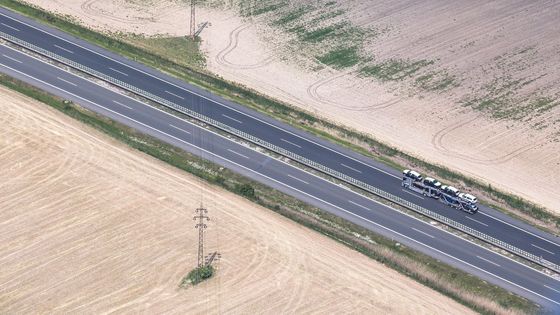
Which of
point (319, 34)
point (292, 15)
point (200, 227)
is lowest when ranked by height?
point (200, 227)

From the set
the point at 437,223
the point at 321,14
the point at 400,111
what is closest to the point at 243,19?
the point at 321,14

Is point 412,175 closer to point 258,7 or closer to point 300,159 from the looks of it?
point 300,159

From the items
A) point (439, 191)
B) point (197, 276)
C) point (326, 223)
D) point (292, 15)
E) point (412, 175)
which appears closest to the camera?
point (197, 276)

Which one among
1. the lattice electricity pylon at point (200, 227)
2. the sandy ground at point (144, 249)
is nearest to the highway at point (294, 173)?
the sandy ground at point (144, 249)

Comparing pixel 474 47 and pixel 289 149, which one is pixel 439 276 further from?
pixel 474 47

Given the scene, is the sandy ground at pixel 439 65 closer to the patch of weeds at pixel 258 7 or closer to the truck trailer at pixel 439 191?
the patch of weeds at pixel 258 7

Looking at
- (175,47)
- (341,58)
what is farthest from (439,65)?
(175,47)
